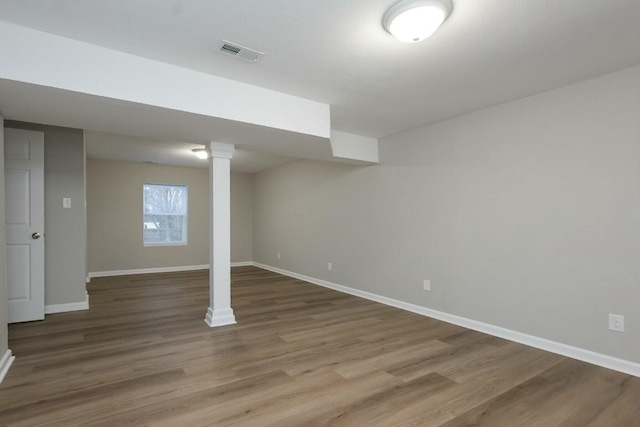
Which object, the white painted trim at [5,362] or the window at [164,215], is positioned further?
the window at [164,215]

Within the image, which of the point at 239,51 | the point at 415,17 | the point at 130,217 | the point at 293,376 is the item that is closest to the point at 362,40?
the point at 415,17

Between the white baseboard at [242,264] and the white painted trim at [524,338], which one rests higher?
the white baseboard at [242,264]

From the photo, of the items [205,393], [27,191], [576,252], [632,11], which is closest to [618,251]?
[576,252]

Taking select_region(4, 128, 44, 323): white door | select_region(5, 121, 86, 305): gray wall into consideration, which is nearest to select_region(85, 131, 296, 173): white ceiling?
A: select_region(5, 121, 86, 305): gray wall

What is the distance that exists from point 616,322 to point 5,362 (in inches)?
187

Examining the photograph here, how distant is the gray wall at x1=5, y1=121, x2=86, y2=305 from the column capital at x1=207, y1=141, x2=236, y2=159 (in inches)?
72.6

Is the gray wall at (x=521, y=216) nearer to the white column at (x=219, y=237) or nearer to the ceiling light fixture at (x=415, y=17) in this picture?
the ceiling light fixture at (x=415, y=17)

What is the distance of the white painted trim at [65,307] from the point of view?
3.92 m

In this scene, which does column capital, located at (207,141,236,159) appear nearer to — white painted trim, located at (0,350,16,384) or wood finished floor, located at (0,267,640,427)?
wood finished floor, located at (0,267,640,427)

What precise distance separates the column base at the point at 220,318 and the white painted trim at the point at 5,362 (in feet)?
5.23

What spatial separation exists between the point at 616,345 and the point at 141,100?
13.4ft

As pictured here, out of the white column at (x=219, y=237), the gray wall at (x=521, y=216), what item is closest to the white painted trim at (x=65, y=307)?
the white column at (x=219, y=237)

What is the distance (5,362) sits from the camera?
2.48 metres

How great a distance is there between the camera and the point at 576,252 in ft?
9.10
